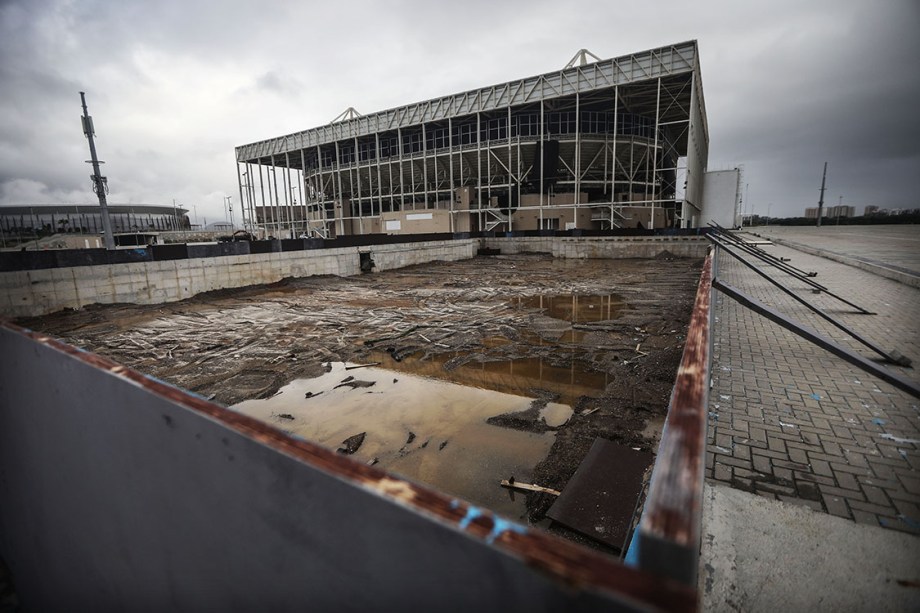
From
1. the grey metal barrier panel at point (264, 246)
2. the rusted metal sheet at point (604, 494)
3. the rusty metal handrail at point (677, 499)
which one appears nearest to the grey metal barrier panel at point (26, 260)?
the grey metal barrier panel at point (264, 246)

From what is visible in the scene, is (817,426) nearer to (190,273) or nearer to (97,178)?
(190,273)

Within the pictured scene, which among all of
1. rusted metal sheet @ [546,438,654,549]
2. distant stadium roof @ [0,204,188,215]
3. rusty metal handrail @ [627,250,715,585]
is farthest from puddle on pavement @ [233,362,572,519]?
distant stadium roof @ [0,204,188,215]

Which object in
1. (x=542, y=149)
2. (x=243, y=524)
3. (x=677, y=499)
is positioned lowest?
(x=243, y=524)

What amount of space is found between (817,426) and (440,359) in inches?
188

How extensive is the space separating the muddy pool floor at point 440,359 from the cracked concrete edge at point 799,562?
3.11 feet

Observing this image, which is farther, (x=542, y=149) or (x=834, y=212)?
(x=834, y=212)

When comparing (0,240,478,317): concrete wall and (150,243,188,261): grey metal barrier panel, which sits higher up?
(150,243,188,261): grey metal barrier panel

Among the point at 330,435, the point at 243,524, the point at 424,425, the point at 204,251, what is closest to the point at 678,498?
the point at 243,524

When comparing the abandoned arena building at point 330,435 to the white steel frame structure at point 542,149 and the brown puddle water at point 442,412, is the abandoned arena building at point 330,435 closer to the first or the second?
the brown puddle water at point 442,412

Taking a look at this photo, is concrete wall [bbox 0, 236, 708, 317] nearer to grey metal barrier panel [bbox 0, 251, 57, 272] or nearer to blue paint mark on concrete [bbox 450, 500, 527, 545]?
grey metal barrier panel [bbox 0, 251, 57, 272]

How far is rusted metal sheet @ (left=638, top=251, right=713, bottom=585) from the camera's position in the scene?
690 millimetres

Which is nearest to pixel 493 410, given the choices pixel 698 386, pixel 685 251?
pixel 698 386

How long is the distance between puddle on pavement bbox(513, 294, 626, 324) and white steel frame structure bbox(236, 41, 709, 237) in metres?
19.7

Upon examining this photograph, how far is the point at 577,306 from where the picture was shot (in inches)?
428
